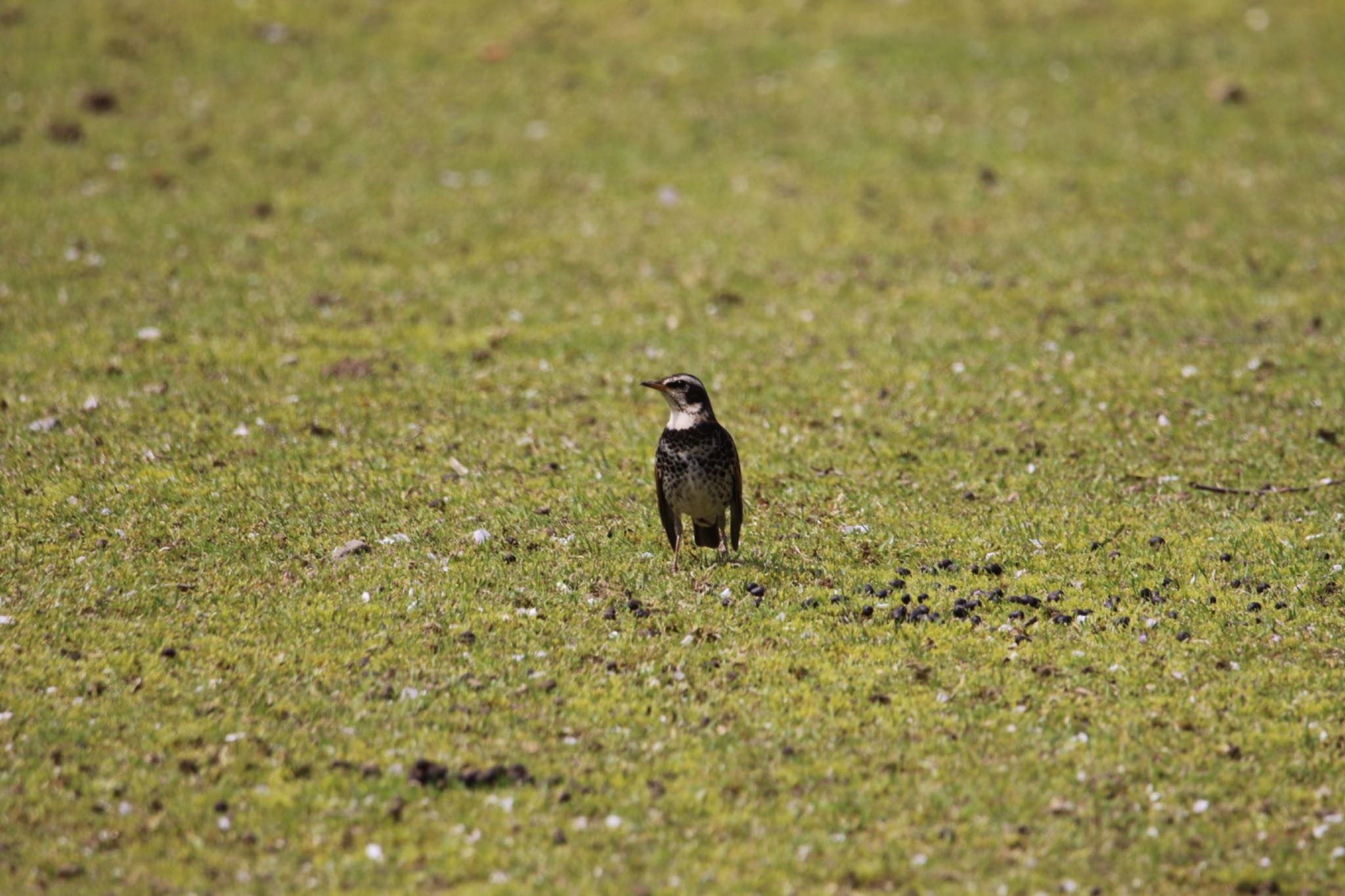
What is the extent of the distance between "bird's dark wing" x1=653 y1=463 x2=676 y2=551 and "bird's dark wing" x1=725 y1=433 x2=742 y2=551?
52cm

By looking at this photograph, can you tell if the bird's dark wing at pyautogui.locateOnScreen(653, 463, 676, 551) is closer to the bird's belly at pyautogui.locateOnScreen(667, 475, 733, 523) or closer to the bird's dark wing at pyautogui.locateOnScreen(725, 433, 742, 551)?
the bird's belly at pyautogui.locateOnScreen(667, 475, 733, 523)

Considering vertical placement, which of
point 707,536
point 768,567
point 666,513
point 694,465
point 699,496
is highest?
point 694,465

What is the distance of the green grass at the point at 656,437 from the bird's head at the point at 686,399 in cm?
134

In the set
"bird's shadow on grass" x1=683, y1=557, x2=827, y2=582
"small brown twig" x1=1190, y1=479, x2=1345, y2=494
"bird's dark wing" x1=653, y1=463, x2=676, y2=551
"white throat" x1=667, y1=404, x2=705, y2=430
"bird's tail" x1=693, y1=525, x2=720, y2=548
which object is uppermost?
"white throat" x1=667, y1=404, x2=705, y2=430

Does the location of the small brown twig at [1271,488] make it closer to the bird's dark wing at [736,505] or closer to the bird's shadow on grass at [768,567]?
the bird's shadow on grass at [768,567]

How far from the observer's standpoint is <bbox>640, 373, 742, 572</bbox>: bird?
38.9 feet

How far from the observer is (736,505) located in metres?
12.3

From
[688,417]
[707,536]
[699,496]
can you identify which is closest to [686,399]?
[688,417]

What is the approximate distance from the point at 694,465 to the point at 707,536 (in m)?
1.03

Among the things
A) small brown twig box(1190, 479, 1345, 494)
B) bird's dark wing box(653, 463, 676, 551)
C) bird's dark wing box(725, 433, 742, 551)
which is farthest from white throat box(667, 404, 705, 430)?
small brown twig box(1190, 479, 1345, 494)

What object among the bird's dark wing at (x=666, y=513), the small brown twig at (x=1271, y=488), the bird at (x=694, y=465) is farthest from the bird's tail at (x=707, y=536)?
the small brown twig at (x=1271, y=488)

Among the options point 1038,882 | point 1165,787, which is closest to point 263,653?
point 1038,882

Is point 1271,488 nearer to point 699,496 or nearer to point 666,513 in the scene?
point 699,496

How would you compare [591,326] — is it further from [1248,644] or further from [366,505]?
[1248,644]
